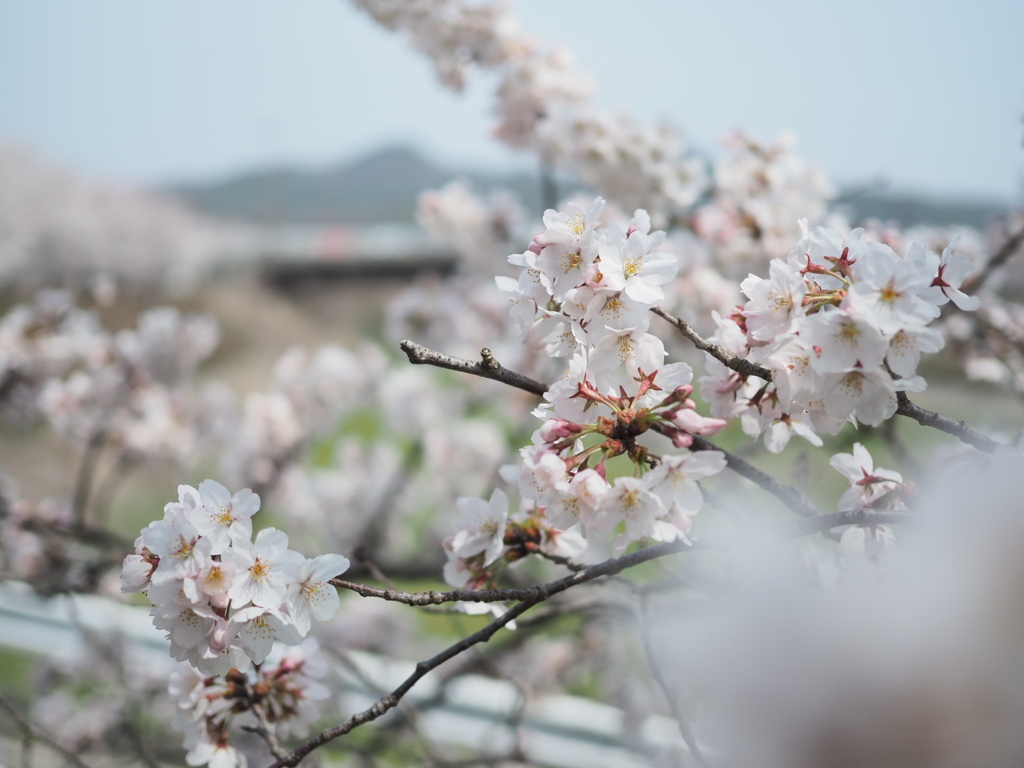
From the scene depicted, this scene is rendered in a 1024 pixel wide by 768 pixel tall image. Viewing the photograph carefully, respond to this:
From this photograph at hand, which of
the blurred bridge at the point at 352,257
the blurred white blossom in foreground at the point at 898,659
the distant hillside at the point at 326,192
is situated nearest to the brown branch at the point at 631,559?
the blurred white blossom in foreground at the point at 898,659

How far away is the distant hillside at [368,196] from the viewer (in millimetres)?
1386

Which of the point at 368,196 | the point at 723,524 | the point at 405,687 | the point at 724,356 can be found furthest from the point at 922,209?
the point at 368,196

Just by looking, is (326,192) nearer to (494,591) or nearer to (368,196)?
(368,196)

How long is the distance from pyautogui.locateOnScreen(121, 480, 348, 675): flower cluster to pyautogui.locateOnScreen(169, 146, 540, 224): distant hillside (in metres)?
4.46

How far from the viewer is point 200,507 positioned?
435mm

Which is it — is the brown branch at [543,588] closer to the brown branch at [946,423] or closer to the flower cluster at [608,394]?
the flower cluster at [608,394]

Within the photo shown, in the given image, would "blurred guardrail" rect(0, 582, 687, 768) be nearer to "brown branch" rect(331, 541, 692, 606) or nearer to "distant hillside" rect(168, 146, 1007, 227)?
"brown branch" rect(331, 541, 692, 606)

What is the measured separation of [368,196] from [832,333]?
6.86 m

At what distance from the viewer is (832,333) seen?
40 centimetres

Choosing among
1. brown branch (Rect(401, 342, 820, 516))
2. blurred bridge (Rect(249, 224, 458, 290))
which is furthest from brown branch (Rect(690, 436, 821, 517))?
blurred bridge (Rect(249, 224, 458, 290))

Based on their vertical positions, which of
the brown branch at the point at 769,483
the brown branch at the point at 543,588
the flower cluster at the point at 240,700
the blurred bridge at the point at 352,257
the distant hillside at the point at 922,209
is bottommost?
the blurred bridge at the point at 352,257

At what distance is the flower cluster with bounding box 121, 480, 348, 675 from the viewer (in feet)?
1.39

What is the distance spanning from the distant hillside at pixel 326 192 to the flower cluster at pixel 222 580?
4.46m

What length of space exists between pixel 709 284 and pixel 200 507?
1091mm
